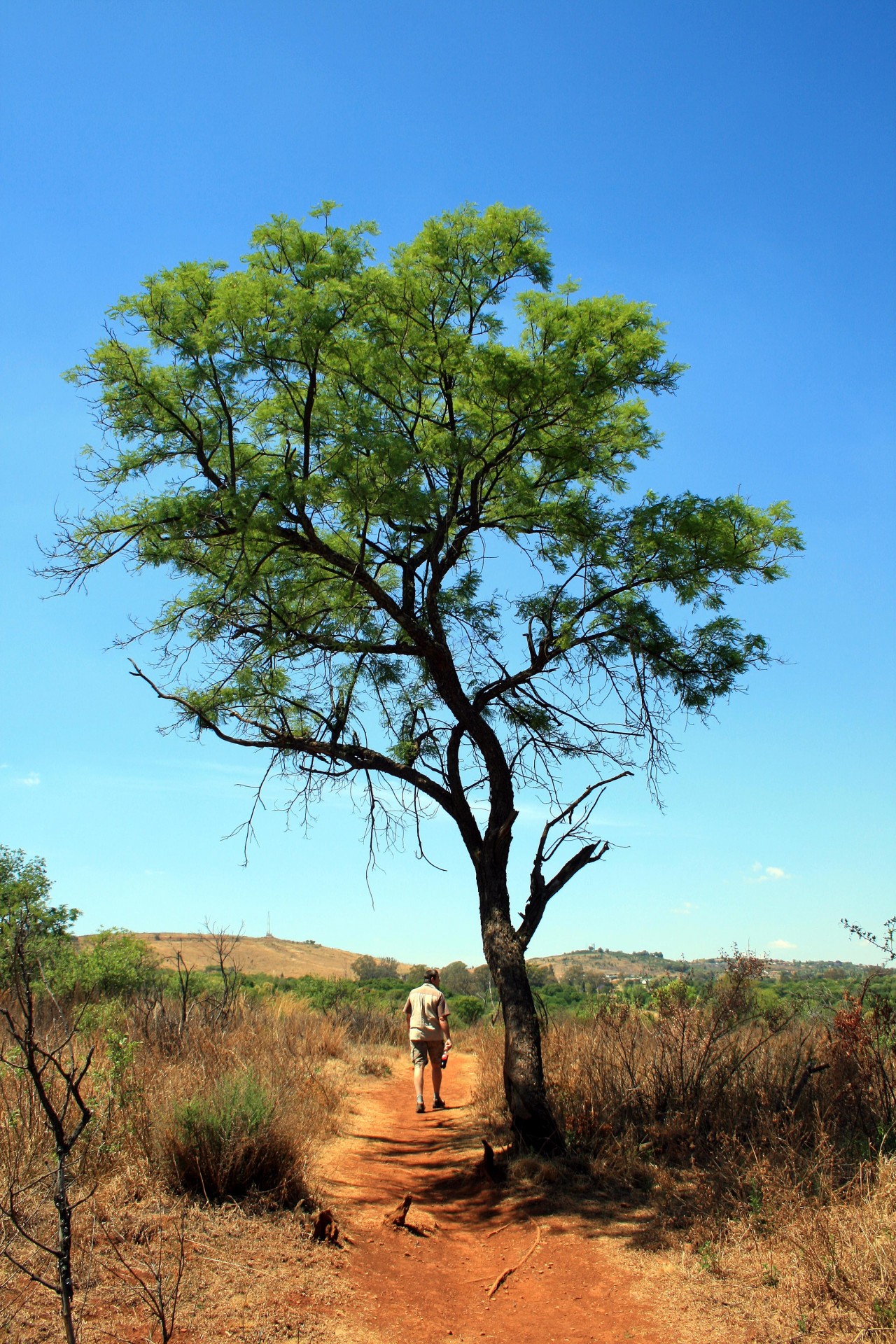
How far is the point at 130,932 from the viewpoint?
19.8m

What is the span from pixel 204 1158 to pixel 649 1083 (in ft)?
13.6

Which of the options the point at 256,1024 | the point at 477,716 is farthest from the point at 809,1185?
the point at 256,1024

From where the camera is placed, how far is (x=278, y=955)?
71750mm

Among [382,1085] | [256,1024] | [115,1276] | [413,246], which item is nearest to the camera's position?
[115,1276]

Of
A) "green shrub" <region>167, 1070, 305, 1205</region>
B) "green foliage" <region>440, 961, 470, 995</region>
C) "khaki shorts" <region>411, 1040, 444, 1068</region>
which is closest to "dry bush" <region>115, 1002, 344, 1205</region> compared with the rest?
Answer: "green shrub" <region>167, 1070, 305, 1205</region>

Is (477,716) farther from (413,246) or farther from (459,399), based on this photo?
(413,246)

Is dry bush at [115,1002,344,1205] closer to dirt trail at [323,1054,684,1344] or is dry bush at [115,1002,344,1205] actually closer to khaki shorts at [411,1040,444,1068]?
dirt trail at [323,1054,684,1344]

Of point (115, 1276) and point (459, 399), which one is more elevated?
point (459, 399)

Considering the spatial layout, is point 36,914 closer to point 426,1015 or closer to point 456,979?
point 426,1015

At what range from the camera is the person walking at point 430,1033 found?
10.8m

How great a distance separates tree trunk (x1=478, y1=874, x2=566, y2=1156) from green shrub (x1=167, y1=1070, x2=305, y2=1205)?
232cm

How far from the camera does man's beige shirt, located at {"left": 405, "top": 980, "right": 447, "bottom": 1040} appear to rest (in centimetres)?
1083

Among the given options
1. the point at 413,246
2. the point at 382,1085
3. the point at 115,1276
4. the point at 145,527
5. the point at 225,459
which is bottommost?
the point at 382,1085

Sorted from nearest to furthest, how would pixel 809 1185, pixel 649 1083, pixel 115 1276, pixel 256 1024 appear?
1. pixel 115 1276
2. pixel 809 1185
3. pixel 649 1083
4. pixel 256 1024
